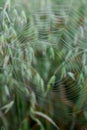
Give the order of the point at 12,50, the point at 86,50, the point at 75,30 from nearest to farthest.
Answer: the point at 12,50 → the point at 86,50 → the point at 75,30

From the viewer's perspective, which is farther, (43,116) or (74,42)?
(74,42)

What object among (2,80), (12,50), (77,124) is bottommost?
(77,124)

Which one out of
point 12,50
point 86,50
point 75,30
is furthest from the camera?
point 75,30

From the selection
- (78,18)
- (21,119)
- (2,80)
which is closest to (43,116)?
(21,119)

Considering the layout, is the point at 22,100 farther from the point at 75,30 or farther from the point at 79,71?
the point at 75,30

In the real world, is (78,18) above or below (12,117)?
above

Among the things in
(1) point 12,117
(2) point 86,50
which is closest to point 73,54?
(2) point 86,50
